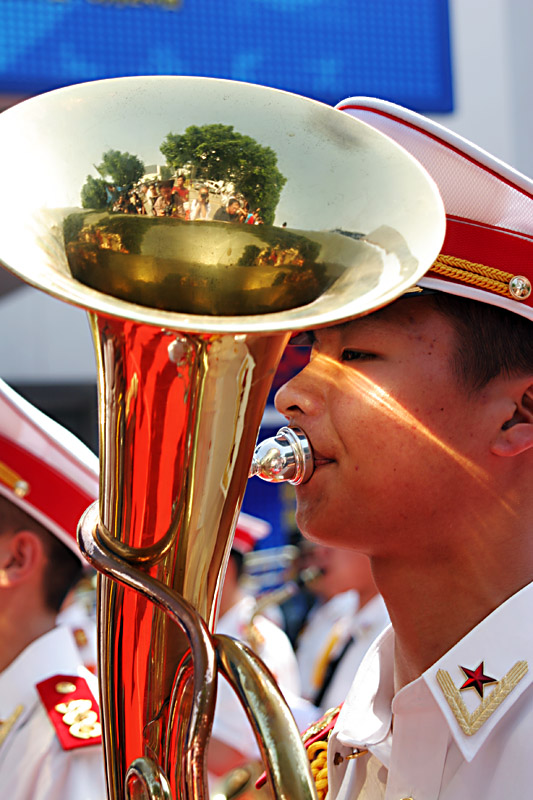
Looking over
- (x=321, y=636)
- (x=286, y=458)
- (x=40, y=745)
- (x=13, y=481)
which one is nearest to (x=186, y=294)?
(x=286, y=458)

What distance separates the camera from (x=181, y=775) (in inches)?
43.4

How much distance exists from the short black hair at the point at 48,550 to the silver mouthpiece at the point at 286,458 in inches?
71.9

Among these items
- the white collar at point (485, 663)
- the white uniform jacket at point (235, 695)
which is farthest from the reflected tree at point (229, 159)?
the white uniform jacket at point (235, 695)

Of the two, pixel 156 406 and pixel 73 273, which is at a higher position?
pixel 73 273

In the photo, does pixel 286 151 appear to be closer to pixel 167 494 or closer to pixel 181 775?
pixel 167 494

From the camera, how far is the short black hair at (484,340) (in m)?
1.45

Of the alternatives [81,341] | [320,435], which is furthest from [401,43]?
[320,435]

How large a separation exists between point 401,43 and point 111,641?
8.95m

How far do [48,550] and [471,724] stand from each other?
6.58ft

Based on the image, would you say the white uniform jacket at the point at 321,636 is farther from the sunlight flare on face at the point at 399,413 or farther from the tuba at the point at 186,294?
the tuba at the point at 186,294

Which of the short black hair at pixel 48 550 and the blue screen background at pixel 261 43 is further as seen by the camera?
the blue screen background at pixel 261 43

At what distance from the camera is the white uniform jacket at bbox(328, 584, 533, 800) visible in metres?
1.29

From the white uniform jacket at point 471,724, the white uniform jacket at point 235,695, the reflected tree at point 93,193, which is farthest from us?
the white uniform jacket at point 235,695

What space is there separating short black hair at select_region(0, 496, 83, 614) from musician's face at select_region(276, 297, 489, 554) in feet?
5.97
